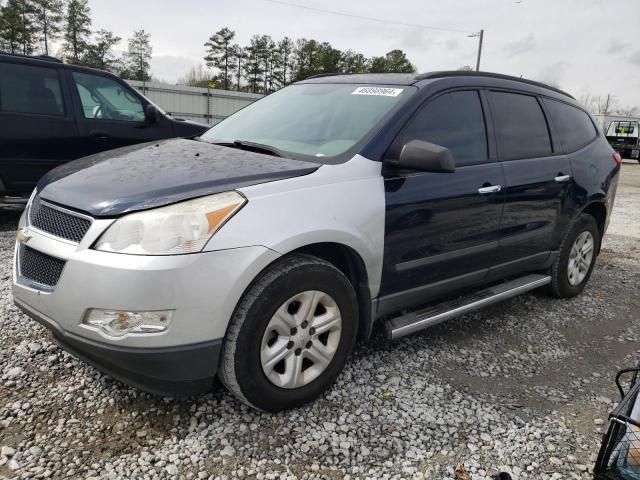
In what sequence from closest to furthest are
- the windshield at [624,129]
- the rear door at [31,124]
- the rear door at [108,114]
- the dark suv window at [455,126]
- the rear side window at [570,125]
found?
the dark suv window at [455,126] < the rear side window at [570,125] < the rear door at [31,124] < the rear door at [108,114] < the windshield at [624,129]

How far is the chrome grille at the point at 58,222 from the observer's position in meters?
2.18

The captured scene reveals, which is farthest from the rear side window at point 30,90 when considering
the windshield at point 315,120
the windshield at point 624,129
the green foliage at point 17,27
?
the green foliage at point 17,27

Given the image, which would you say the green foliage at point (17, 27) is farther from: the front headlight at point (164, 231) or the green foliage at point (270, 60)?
the front headlight at point (164, 231)

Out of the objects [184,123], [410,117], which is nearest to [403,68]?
[184,123]

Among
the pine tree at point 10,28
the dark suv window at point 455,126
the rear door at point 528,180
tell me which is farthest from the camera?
the pine tree at point 10,28

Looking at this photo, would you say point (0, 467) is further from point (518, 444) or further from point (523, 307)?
point (523, 307)

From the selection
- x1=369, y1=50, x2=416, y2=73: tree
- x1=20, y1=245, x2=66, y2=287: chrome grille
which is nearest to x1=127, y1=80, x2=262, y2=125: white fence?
x1=20, y1=245, x2=66, y2=287: chrome grille

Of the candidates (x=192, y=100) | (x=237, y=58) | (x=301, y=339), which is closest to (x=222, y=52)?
(x=237, y=58)

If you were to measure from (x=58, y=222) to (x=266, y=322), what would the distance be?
41.0 inches

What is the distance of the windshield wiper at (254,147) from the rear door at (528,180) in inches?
63.0

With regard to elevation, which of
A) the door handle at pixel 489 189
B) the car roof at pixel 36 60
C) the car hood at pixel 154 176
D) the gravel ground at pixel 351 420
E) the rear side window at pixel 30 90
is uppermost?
the car roof at pixel 36 60

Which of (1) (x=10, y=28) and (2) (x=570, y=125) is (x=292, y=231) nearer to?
(2) (x=570, y=125)

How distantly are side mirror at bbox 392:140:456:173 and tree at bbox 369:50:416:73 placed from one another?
153 ft

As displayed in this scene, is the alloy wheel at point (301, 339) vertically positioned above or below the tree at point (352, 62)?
below
